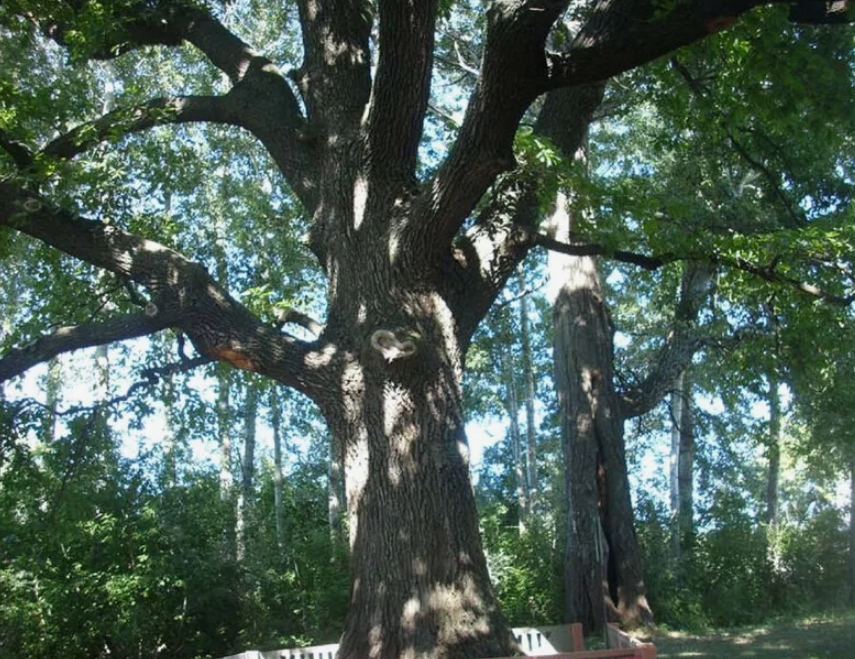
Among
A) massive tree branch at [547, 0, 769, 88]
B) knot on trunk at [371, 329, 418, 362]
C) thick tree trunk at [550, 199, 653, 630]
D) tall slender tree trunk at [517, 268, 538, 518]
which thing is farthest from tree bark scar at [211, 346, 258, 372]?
tall slender tree trunk at [517, 268, 538, 518]

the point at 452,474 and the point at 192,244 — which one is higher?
the point at 192,244

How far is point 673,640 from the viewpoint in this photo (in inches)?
547

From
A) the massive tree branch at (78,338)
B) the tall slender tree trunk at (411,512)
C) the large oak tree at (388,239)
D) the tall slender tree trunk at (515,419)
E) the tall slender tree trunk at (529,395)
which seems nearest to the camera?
the large oak tree at (388,239)

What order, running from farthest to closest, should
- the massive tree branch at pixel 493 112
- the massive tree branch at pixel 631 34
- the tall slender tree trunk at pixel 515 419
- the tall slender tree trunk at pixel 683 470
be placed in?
the tall slender tree trunk at pixel 515 419, the tall slender tree trunk at pixel 683 470, the massive tree branch at pixel 493 112, the massive tree branch at pixel 631 34

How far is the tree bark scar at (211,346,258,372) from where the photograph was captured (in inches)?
320

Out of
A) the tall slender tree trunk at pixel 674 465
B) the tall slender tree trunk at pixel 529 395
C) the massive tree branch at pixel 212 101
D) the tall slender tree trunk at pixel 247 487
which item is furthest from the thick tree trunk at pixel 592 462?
the tall slender tree trunk at pixel 529 395

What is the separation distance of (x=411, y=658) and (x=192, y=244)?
1201 centimetres

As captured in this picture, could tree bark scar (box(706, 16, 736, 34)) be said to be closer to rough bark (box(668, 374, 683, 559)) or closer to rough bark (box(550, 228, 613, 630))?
rough bark (box(550, 228, 613, 630))

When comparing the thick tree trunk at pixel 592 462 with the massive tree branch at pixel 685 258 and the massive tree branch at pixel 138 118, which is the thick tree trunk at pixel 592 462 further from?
the massive tree branch at pixel 138 118

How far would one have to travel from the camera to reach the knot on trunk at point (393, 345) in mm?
7484

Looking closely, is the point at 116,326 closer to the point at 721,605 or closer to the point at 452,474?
the point at 452,474

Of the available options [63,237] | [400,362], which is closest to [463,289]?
[400,362]

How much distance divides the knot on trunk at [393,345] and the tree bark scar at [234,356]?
46.8 inches

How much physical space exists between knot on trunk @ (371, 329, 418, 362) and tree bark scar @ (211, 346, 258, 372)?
1.19 m
